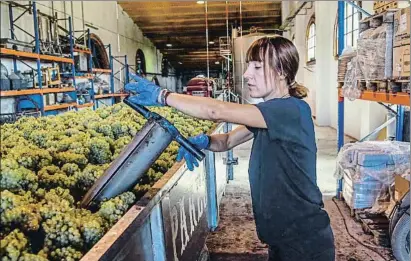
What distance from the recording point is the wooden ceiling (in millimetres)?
11977

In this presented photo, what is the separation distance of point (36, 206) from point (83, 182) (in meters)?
0.29

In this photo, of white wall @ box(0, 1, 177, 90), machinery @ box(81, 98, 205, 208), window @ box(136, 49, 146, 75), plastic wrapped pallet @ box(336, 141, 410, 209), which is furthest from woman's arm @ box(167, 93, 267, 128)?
window @ box(136, 49, 146, 75)

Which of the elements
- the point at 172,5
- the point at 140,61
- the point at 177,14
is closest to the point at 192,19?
the point at 177,14

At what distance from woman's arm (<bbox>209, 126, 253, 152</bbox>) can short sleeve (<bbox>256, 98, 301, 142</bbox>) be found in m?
0.31

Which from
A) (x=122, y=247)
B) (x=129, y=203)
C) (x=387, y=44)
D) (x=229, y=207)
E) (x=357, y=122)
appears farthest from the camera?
(x=357, y=122)

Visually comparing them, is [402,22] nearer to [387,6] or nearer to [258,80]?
[387,6]

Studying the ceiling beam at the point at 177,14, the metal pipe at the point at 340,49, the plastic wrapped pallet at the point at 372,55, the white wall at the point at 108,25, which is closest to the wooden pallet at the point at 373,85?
the plastic wrapped pallet at the point at 372,55

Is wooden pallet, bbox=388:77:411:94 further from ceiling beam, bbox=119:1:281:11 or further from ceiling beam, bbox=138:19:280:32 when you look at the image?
ceiling beam, bbox=138:19:280:32

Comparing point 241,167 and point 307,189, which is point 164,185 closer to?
point 307,189

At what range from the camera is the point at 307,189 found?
127 cm

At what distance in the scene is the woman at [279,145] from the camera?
1.16 meters

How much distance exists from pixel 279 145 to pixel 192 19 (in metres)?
12.6

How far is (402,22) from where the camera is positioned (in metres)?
2.26

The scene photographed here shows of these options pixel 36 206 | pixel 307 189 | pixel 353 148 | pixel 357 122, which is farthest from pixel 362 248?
pixel 357 122
